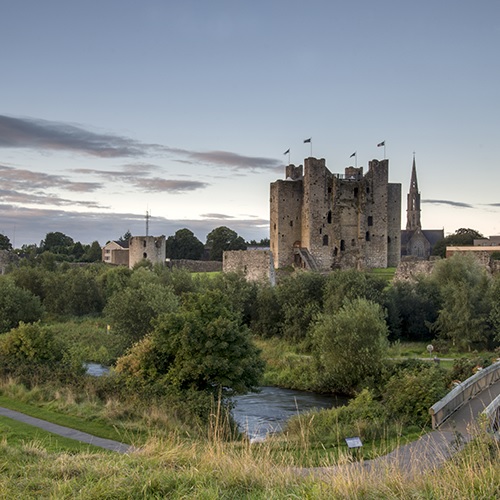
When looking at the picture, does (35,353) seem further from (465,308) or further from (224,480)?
(465,308)

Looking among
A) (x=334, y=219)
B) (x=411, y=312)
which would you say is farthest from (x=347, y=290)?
(x=334, y=219)

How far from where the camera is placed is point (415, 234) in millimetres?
95562

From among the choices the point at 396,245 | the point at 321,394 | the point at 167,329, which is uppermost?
the point at 396,245

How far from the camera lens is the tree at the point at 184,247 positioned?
10062 centimetres

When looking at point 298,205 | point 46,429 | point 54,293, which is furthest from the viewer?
point 298,205

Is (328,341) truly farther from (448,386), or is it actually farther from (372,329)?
(448,386)

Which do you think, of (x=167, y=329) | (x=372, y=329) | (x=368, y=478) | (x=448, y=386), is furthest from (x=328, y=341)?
(x=368, y=478)

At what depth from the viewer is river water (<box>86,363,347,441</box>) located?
23.9 metres

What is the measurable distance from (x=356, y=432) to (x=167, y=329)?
374 inches

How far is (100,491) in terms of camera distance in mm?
7012

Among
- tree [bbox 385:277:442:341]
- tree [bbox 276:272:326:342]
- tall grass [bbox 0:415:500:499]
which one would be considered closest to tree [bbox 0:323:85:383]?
tree [bbox 276:272:326:342]

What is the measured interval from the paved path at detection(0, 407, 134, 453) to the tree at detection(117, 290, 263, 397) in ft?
18.2

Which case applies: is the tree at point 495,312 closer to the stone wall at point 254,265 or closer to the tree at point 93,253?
the stone wall at point 254,265

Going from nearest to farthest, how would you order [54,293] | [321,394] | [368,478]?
[368,478]
[321,394]
[54,293]
